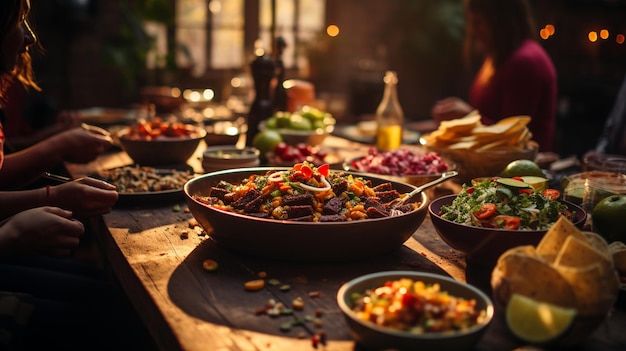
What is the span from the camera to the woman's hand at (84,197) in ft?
5.56

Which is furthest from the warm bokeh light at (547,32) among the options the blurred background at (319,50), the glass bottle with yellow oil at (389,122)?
the glass bottle with yellow oil at (389,122)

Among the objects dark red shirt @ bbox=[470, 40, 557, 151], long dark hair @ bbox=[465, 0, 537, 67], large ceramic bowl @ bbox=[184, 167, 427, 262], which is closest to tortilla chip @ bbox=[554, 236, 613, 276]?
large ceramic bowl @ bbox=[184, 167, 427, 262]

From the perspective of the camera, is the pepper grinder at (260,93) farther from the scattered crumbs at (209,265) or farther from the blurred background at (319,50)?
the scattered crumbs at (209,265)

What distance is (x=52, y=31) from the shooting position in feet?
19.0

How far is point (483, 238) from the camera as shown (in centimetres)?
A: 137

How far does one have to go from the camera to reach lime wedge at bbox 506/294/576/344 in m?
1.01

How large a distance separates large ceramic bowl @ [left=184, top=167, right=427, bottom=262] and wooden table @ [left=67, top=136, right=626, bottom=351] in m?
0.04

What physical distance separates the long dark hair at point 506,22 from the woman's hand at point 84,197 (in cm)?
280

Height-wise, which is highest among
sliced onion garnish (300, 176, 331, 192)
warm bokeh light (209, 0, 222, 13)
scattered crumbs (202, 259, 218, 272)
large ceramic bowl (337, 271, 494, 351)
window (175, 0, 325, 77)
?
warm bokeh light (209, 0, 222, 13)

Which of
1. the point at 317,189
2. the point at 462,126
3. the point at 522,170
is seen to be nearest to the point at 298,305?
the point at 317,189

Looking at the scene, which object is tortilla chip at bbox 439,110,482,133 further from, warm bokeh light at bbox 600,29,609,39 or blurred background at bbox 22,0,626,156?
warm bokeh light at bbox 600,29,609,39

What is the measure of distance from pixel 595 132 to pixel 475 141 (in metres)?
5.60

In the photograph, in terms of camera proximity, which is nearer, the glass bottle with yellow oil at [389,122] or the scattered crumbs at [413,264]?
the scattered crumbs at [413,264]

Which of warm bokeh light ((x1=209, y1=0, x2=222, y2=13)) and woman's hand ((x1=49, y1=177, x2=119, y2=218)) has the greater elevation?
warm bokeh light ((x1=209, y1=0, x2=222, y2=13))
